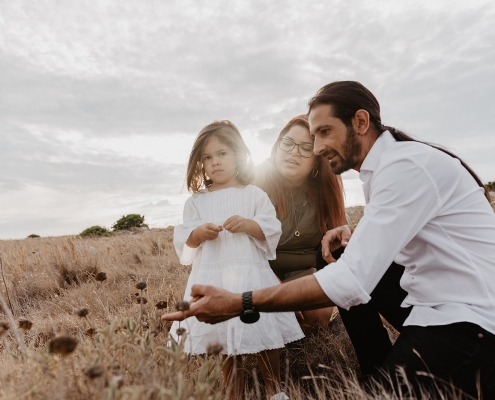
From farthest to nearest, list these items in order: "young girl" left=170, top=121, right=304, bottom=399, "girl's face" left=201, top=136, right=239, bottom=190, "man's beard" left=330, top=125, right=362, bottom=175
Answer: "girl's face" left=201, top=136, right=239, bottom=190 < "young girl" left=170, top=121, right=304, bottom=399 < "man's beard" left=330, top=125, right=362, bottom=175

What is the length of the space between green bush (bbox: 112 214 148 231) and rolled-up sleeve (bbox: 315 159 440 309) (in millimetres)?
24247

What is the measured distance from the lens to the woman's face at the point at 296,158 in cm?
348

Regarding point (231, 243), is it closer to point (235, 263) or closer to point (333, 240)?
point (235, 263)

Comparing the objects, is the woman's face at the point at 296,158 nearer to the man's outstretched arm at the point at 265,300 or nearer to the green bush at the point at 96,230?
the man's outstretched arm at the point at 265,300

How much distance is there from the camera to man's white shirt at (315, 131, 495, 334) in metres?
1.82

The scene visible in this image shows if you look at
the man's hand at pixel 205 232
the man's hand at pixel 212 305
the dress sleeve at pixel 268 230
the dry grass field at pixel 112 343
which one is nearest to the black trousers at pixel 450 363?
the dry grass field at pixel 112 343

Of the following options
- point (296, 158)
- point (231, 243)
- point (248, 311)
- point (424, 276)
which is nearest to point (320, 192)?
point (296, 158)

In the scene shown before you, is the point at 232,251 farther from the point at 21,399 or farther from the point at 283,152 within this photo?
the point at 21,399

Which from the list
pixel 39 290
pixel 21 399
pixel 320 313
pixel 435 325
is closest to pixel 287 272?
pixel 320 313

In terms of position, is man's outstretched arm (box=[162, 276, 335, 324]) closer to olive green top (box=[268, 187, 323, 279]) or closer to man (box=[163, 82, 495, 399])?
man (box=[163, 82, 495, 399])

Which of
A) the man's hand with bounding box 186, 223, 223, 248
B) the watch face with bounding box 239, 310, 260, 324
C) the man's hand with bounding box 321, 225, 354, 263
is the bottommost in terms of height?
the watch face with bounding box 239, 310, 260, 324

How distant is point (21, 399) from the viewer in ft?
4.70

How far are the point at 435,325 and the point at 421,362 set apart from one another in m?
0.20

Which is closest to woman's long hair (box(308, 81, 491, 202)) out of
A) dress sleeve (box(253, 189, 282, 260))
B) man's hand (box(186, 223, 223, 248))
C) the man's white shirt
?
the man's white shirt
